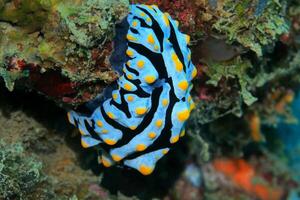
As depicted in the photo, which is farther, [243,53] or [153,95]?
[243,53]

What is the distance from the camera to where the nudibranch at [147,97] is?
2988 millimetres

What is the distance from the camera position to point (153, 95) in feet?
10.4

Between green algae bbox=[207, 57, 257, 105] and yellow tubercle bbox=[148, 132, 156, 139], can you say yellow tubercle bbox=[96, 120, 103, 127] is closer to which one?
yellow tubercle bbox=[148, 132, 156, 139]

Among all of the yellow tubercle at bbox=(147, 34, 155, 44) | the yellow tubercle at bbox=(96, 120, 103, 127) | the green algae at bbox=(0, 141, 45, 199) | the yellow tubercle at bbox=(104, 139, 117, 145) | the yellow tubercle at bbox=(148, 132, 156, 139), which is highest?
the yellow tubercle at bbox=(147, 34, 155, 44)

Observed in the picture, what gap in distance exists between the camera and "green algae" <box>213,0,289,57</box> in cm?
336

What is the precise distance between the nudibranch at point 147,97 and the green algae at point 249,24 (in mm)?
454

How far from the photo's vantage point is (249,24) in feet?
11.3

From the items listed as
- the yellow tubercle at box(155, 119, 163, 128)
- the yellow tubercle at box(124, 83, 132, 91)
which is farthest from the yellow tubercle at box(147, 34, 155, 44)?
the yellow tubercle at box(155, 119, 163, 128)

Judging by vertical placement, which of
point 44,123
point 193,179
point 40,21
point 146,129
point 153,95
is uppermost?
point 40,21

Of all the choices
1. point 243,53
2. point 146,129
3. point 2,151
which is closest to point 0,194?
point 2,151

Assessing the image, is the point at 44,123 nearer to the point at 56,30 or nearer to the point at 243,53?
the point at 56,30

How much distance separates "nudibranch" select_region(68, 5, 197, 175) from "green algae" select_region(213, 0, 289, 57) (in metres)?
0.45

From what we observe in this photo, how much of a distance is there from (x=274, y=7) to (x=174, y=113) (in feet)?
4.20

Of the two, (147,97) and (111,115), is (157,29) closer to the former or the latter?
(147,97)
